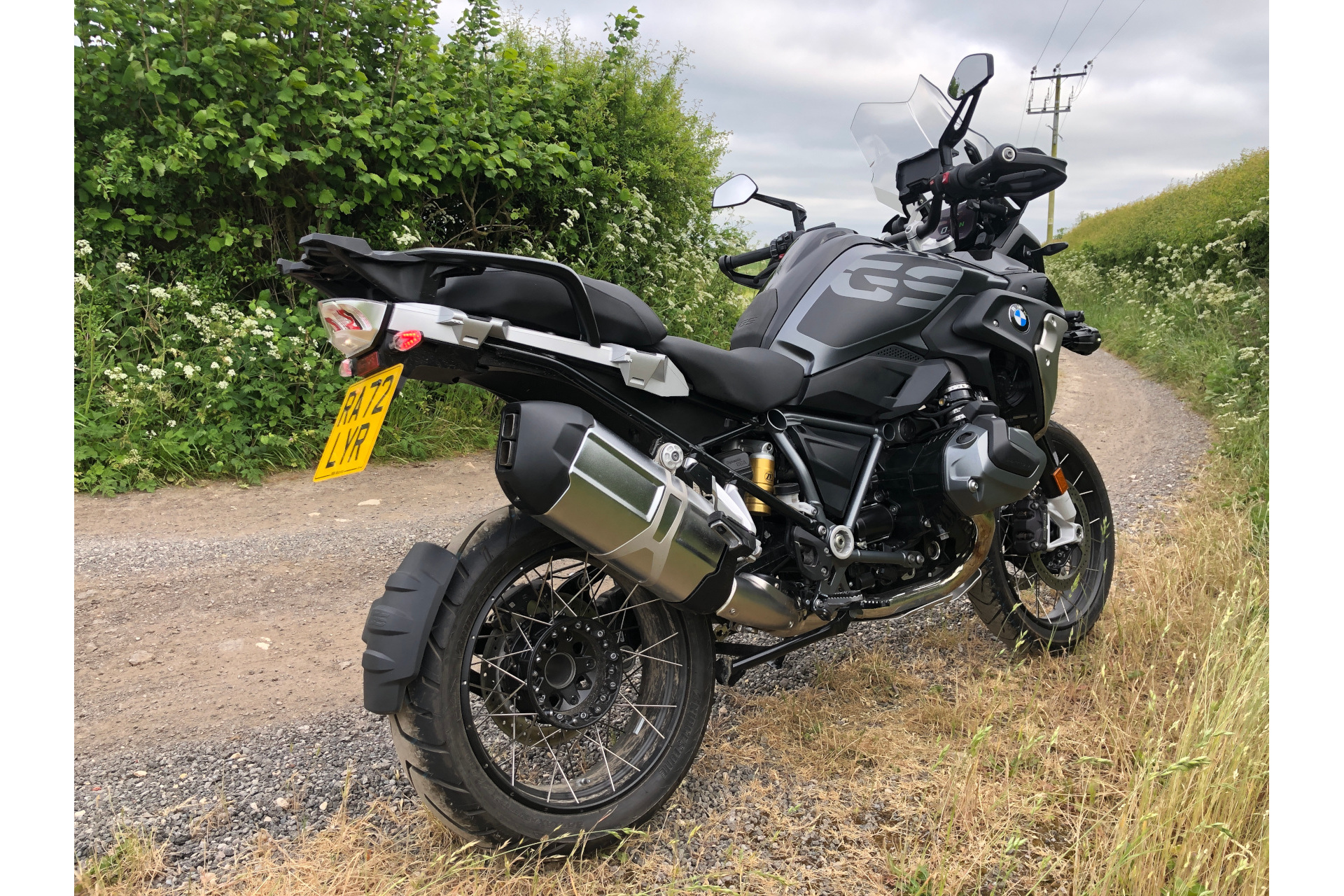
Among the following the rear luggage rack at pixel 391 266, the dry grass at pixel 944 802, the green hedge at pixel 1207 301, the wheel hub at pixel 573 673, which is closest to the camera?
the rear luggage rack at pixel 391 266

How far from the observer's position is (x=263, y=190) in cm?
558

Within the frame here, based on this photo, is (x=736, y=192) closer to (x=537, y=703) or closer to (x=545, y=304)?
(x=545, y=304)

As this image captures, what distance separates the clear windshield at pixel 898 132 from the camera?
116 inches

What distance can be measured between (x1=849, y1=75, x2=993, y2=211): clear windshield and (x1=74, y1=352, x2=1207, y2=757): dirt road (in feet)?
8.33

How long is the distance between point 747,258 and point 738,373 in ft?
4.08

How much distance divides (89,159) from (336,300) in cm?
510

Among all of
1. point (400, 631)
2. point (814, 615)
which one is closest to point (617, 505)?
point (400, 631)

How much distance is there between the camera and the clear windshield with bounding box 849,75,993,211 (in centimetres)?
294

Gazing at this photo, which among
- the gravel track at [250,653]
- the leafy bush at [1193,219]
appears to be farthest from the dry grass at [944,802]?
the leafy bush at [1193,219]

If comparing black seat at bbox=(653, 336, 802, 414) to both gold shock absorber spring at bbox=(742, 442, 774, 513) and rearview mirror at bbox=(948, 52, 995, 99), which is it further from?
rearview mirror at bbox=(948, 52, 995, 99)

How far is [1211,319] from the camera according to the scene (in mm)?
10102

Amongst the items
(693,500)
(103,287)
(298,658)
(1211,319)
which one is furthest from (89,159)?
(1211,319)

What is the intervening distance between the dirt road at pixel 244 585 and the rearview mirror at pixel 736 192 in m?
2.09

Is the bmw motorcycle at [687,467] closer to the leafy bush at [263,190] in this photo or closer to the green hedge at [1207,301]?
the green hedge at [1207,301]
